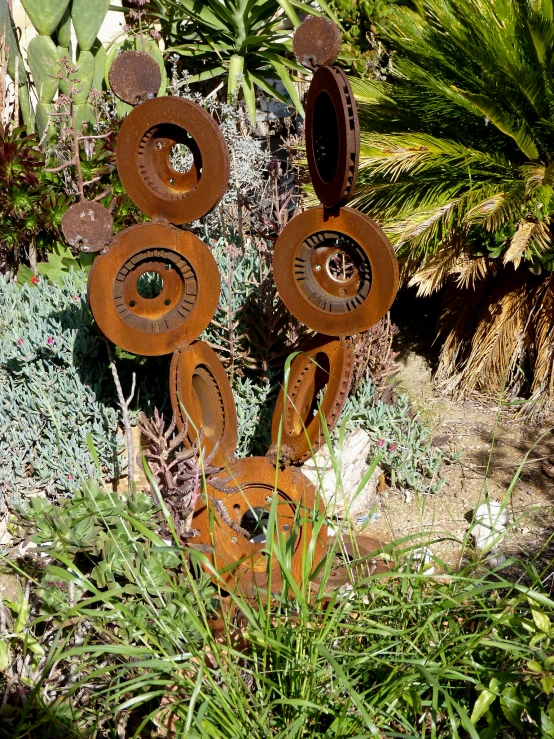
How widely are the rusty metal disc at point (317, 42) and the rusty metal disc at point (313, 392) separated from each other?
1007mm

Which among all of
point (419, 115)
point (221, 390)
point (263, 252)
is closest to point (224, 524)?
point (221, 390)

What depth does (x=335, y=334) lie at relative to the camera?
312cm

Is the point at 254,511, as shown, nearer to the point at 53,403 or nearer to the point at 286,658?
the point at 286,658

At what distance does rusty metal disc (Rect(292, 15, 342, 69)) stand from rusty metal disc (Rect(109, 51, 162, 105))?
0.54 m

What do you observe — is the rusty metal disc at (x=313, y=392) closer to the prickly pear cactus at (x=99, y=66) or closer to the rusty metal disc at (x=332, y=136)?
the rusty metal disc at (x=332, y=136)

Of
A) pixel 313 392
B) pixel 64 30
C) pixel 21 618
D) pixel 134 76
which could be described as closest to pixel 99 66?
pixel 64 30

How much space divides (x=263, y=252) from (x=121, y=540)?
2.28 meters

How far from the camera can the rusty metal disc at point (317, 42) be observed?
A: 290cm

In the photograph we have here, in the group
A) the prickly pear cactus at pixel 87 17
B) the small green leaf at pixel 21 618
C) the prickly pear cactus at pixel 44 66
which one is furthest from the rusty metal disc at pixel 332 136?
the prickly pear cactus at pixel 87 17

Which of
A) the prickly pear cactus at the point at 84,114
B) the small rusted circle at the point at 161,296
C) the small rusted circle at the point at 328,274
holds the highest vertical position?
the prickly pear cactus at the point at 84,114

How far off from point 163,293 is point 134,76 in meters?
0.80

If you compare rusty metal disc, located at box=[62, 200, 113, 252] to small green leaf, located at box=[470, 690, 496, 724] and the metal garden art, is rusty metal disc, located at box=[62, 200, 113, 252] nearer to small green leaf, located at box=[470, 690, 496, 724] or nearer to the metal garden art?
the metal garden art

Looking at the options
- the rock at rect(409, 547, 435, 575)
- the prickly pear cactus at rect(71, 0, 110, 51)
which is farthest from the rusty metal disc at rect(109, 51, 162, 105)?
the prickly pear cactus at rect(71, 0, 110, 51)

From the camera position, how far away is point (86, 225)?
2947 millimetres
